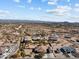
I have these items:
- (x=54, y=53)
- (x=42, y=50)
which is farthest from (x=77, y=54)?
(x=42, y=50)

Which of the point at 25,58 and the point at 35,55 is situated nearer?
the point at 25,58

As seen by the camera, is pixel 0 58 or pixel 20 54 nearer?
pixel 0 58

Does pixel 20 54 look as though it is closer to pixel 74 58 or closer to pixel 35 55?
pixel 35 55

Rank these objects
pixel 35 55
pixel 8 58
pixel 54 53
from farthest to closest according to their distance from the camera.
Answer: pixel 54 53, pixel 35 55, pixel 8 58

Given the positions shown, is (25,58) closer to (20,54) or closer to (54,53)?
(20,54)

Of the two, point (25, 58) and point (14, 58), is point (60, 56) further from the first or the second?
point (14, 58)

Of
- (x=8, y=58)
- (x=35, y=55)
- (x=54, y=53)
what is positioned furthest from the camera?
(x=54, y=53)

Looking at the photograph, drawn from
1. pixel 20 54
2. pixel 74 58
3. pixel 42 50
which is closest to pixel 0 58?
pixel 20 54
